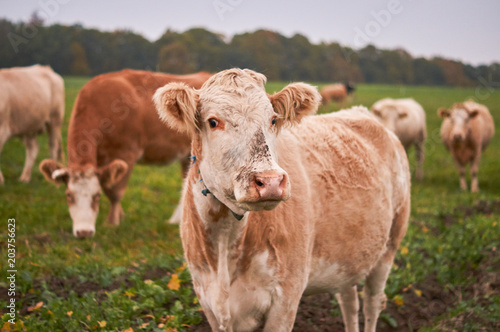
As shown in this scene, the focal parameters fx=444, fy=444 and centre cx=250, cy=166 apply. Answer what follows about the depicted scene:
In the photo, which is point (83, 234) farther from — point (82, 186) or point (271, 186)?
point (271, 186)

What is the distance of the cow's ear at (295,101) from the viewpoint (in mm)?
2588

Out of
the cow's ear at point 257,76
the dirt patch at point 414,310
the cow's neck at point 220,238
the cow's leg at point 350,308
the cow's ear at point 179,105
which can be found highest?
the cow's ear at point 257,76

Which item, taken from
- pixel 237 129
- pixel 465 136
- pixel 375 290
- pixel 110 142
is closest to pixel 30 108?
pixel 110 142

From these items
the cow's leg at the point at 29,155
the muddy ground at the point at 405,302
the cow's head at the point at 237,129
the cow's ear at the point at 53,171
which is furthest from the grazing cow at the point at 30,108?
the cow's head at the point at 237,129

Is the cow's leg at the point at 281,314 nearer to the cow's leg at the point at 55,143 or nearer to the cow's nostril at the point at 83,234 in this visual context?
the cow's nostril at the point at 83,234

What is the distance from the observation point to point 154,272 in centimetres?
498

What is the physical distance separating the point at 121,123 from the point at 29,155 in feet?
13.5

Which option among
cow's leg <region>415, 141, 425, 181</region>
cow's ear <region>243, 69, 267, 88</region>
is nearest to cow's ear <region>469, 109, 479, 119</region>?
cow's leg <region>415, 141, 425, 181</region>

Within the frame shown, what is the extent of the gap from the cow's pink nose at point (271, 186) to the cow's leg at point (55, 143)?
10448mm

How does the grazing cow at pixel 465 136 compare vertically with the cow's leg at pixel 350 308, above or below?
above

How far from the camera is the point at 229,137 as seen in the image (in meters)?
2.28

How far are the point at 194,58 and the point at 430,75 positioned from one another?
4819 centimetres

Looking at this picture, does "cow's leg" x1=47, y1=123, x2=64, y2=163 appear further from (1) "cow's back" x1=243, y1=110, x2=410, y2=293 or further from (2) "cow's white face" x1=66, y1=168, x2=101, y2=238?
(1) "cow's back" x1=243, y1=110, x2=410, y2=293

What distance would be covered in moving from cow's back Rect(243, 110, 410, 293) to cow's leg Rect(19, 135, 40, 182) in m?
7.99
